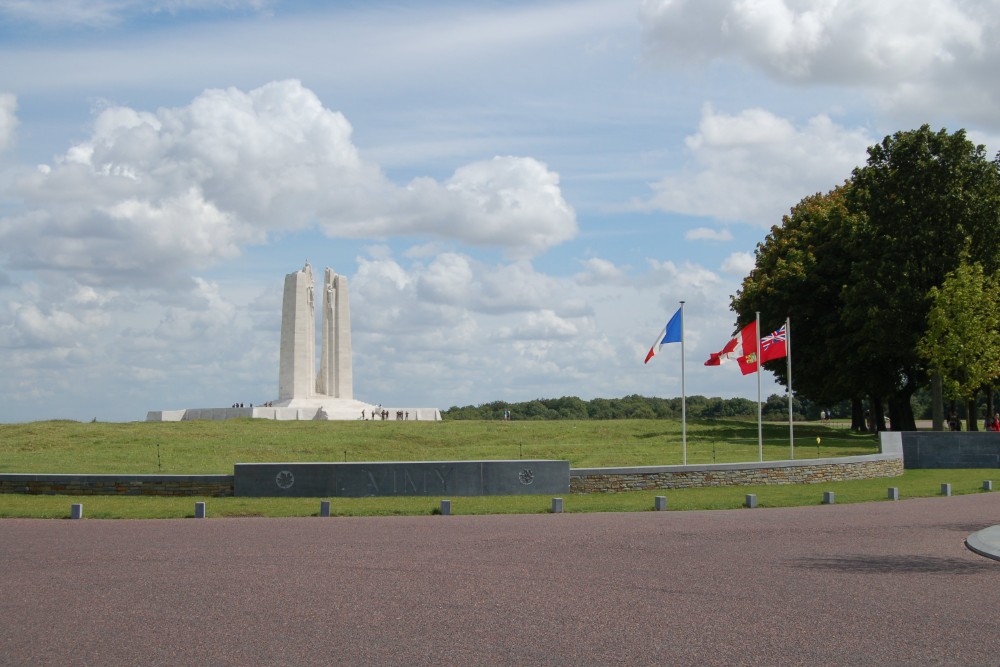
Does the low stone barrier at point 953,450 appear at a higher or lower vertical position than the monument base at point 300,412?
lower

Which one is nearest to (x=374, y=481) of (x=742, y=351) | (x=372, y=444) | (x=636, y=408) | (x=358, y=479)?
(x=358, y=479)

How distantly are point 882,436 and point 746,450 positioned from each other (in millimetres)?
5595

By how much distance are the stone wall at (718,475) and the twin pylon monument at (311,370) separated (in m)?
A: 40.2

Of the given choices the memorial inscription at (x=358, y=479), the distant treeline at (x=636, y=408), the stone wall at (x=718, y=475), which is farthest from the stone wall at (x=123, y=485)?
the distant treeline at (x=636, y=408)

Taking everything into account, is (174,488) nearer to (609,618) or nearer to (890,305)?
(609,618)

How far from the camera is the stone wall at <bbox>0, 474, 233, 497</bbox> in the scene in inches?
1002

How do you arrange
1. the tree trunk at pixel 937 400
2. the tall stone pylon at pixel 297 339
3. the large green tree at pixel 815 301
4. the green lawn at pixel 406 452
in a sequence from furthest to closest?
the tall stone pylon at pixel 297 339 < the large green tree at pixel 815 301 < the tree trunk at pixel 937 400 < the green lawn at pixel 406 452

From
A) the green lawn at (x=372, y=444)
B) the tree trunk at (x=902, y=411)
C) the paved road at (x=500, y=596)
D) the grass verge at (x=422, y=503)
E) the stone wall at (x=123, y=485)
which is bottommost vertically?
the paved road at (x=500, y=596)

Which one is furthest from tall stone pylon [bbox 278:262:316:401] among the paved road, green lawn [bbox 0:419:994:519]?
the paved road

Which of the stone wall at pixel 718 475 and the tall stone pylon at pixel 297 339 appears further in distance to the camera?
the tall stone pylon at pixel 297 339

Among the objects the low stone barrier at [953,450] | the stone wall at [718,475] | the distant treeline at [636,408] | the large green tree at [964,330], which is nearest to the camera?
the stone wall at [718,475]

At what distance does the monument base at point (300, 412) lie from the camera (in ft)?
210

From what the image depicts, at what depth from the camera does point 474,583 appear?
12.1m

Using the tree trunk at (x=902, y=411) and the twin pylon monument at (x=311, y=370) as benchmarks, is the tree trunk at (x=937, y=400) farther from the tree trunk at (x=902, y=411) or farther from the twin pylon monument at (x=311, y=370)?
the twin pylon monument at (x=311, y=370)
